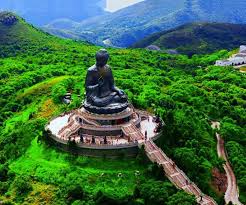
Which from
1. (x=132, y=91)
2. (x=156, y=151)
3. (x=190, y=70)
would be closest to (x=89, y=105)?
(x=156, y=151)

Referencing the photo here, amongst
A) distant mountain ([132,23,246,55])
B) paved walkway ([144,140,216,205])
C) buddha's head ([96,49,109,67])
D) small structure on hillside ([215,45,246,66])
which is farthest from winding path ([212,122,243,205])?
distant mountain ([132,23,246,55])

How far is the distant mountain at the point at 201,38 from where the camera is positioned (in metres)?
156

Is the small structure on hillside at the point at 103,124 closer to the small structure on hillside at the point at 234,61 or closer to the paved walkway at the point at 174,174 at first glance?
the paved walkway at the point at 174,174

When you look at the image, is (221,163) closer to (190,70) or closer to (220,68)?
(220,68)

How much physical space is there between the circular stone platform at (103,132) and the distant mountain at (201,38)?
10217 cm

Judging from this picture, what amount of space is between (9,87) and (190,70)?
123ft

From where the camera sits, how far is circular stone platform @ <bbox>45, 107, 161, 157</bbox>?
4191 centimetres

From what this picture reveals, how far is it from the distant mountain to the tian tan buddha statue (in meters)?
101

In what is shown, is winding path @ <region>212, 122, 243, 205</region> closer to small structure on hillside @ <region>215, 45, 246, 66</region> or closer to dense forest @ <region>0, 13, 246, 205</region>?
dense forest @ <region>0, 13, 246, 205</region>

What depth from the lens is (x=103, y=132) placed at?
44.4 m

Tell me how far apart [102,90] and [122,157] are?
8.24 metres

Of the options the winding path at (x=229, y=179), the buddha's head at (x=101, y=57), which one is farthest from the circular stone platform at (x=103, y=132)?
the winding path at (x=229, y=179)

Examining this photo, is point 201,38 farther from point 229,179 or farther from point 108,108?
point 229,179

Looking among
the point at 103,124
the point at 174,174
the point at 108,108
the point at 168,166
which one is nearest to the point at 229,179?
the point at 168,166
